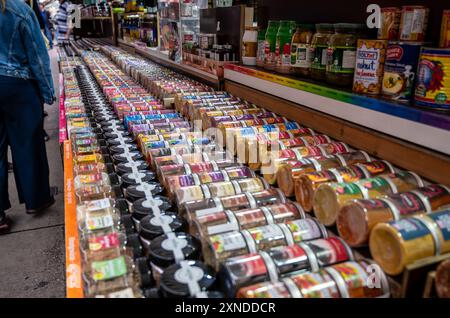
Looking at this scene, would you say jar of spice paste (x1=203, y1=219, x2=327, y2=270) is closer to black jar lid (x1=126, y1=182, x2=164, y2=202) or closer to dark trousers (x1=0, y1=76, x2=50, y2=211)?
black jar lid (x1=126, y1=182, x2=164, y2=202)

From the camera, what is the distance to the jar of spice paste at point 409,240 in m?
1.00

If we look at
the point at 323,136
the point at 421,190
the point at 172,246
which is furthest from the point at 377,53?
the point at 172,246

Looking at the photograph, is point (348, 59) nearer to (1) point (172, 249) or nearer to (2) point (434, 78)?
(2) point (434, 78)

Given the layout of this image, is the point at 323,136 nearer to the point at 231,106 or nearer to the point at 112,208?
the point at 231,106

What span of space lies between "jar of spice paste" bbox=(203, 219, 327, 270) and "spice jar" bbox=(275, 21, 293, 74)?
1258 millimetres

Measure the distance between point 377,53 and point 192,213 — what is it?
3.24 ft

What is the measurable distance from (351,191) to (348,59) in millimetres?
778

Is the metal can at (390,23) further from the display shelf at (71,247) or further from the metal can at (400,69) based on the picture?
the display shelf at (71,247)

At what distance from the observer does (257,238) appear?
1187 millimetres

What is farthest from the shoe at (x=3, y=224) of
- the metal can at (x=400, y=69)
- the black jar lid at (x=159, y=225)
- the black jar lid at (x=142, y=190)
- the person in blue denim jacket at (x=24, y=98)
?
the metal can at (x=400, y=69)

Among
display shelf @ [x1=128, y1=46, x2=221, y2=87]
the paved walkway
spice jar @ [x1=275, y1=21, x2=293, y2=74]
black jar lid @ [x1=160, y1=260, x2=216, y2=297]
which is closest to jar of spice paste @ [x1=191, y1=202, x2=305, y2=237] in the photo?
black jar lid @ [x1=160, y1=260, x2=216, y2=297]

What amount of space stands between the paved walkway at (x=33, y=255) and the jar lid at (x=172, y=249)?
1.38m

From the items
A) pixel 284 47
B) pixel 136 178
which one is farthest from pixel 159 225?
pixel 284 47

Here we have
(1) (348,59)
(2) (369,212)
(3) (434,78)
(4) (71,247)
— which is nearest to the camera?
(2) (369,212)
